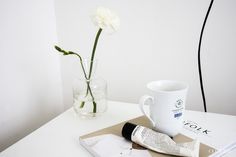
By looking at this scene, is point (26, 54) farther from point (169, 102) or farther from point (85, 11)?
point (169, 102)

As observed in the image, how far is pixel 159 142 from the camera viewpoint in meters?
A: 0.43

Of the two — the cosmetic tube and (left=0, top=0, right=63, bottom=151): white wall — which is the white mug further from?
(left=0, top=0, right=63, bottom=151): white wall

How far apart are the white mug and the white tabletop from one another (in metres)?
0.06

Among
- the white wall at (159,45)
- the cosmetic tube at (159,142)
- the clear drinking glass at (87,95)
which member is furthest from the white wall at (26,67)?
the cosmetic tube at (159,142)

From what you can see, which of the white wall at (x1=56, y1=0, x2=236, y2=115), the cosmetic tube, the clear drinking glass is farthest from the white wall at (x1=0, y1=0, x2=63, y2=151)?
the cosmetic tube

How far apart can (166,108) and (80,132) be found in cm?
22

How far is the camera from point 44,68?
788mm

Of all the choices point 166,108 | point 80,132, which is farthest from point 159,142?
point 80,132

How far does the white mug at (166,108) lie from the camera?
454 millimetres

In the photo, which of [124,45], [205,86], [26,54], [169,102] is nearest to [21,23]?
[26,54]

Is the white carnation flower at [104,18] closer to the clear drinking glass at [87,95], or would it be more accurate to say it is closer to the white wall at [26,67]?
the clear drinking glass at [87,95]

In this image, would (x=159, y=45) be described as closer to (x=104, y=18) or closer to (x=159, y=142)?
(x=104, y=18)

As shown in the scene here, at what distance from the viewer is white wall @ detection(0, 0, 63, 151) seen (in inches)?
24.2

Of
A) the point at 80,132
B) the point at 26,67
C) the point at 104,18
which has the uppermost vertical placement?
the point at 104,18
